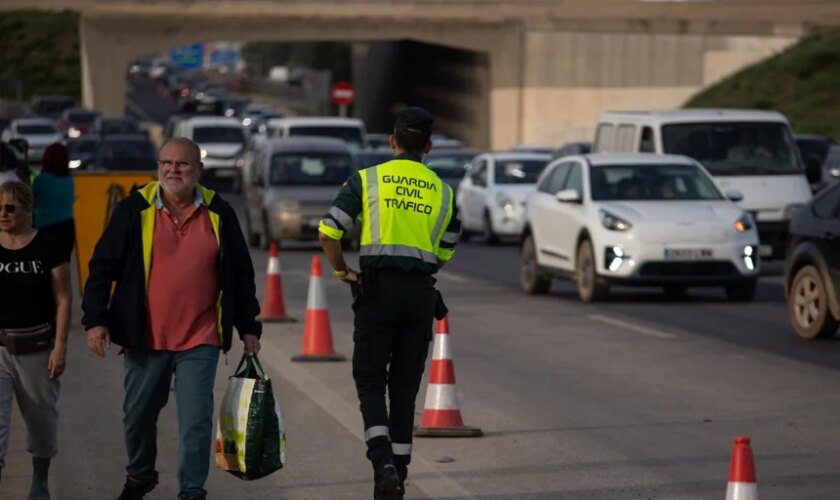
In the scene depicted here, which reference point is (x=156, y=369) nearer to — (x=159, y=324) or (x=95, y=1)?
(x=159, y=324)

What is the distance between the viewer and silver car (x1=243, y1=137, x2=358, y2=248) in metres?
31.0

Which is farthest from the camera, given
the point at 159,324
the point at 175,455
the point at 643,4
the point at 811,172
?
the point at 643,4

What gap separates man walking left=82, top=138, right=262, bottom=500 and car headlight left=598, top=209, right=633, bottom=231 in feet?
41.8

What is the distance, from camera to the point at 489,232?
33500 millimetres

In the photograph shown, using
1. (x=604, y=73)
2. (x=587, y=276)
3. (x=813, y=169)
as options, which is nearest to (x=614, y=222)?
(x=587, y=276)

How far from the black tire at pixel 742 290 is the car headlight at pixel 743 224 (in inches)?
20.9

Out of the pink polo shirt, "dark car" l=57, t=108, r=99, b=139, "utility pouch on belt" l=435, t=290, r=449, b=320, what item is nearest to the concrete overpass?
"dark car" l=57, t=108, r=99, b=139

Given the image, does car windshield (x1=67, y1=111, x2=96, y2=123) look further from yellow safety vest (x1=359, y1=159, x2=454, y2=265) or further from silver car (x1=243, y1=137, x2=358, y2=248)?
yellow safety vest (x1=359, y1=159, x2=454, y2=265)

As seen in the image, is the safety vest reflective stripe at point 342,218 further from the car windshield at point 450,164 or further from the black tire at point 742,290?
the car windshield at point 450,164

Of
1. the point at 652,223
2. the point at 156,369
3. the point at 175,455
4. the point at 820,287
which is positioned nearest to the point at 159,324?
the point at 156,369

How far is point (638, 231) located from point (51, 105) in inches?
2784

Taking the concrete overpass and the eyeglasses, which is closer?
the eyeglasses

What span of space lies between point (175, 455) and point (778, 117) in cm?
1621

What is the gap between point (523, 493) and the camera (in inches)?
364
